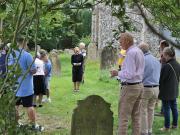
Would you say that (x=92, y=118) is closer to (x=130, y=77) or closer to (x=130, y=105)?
(x=130, y=105)

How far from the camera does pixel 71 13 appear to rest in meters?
4.12

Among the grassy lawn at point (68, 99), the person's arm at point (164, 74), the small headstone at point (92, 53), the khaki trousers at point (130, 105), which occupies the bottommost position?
the grassy lawn at point (68, 99)

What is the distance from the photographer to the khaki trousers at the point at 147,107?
30.3ft

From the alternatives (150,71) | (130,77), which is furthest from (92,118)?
(150,71)

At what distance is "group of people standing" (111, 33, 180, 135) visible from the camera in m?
8.27

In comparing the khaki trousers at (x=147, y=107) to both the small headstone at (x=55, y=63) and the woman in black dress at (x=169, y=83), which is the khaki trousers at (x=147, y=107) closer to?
the woman in black dress at (x=169, y=83)

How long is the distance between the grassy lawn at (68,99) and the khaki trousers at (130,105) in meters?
1.44

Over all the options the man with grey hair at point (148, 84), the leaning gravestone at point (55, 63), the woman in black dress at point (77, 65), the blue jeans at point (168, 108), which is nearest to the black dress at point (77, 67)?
the woman in black dress at point (77, 65)

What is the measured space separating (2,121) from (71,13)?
1058 millimetres

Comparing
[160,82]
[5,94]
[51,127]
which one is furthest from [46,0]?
[51,127]

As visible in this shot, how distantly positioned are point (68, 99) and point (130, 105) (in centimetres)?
732

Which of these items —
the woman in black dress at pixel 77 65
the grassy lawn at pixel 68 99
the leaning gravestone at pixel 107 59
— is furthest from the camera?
the leaning gravestone at pixel 107 59

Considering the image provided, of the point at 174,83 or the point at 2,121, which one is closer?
the point at 2,121

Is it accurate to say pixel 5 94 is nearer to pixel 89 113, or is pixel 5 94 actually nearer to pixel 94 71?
pixel 89 113
